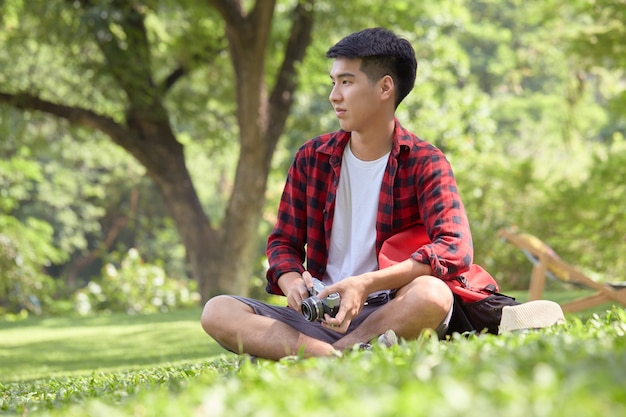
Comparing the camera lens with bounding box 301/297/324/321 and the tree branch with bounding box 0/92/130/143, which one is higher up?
the tree branch with bounding box 0/92/130/143

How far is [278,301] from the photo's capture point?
15305 mm

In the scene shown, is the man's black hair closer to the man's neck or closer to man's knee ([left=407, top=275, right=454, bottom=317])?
the man's neck

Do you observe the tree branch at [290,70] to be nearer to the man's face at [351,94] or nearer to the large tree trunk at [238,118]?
the large tree trunk at [238,118]

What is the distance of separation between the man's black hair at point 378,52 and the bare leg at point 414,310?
950mm

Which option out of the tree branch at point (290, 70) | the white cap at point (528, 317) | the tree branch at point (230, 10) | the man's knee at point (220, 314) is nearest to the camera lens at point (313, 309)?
the man's knee at point (220, 314)

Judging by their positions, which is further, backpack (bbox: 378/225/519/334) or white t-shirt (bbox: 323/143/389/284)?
white t-shirt (bbox: 323/143/389/284)

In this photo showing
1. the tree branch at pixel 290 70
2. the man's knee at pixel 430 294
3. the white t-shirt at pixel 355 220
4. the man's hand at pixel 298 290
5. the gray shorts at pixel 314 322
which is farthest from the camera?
the tree branch at pixel 290 70

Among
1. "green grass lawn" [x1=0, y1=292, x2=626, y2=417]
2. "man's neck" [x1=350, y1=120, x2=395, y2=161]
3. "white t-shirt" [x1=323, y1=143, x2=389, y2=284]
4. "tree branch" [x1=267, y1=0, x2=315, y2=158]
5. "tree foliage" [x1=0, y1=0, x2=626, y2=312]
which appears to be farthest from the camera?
"tree branch" [x1=267, y1=0, x2=315, y2=158]

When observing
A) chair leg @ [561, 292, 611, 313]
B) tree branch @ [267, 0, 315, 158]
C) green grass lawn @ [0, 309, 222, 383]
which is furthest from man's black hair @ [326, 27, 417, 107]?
tree branch @ [267, 0, 315, 158]

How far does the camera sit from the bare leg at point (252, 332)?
3.76 m

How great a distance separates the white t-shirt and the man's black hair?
0.36 m

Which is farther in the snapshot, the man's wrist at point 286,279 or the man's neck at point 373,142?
the man's neck at point 373,142

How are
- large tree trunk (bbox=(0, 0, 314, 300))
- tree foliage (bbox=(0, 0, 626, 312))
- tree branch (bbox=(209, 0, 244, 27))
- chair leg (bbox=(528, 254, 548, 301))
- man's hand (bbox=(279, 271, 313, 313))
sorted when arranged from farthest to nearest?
tree foliage (bbox=(0, 0, 626, 312)) < large tree trunk (bbox=(0, 0, 314, 300)) < tree branch (bbox=(209, 0, 244, 27)) < chair leg (bbox=(528, 254, 548, 301)) < man's hand (bbox=(279, 271, 313, 313))

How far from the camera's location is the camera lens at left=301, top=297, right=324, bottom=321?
3.61 meters
